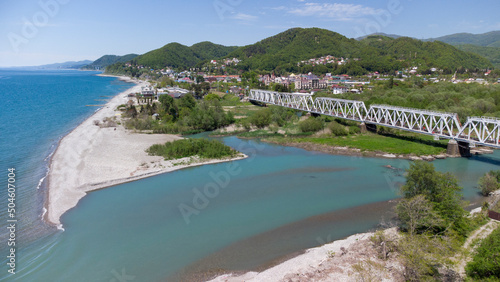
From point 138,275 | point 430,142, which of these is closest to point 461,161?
point 430,142

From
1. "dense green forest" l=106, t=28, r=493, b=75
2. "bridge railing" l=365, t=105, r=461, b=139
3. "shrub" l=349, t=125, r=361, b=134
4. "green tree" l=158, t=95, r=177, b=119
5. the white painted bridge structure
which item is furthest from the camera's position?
"dense green forest" l=106, t=28, r=493, b=75

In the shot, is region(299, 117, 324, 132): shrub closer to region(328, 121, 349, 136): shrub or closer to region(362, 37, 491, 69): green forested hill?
region(328, 121, 349, 136): shrub

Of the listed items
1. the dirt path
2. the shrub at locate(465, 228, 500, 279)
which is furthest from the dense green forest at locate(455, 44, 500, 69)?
the shrub at locate(465, 228, 500, 279)

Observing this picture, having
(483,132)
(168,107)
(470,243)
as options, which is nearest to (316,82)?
(168,107)

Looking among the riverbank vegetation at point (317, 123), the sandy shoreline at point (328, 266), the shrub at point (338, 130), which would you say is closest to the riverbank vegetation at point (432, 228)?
the sandy shoreline at point (328, 266)

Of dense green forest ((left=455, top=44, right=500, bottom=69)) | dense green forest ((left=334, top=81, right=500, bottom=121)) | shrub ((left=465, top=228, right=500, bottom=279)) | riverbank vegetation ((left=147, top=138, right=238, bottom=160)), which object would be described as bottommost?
riverbank vegetation ((left=147, top=138, right=238, bottom=160))

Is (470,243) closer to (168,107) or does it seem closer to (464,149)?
(464,149)
